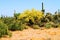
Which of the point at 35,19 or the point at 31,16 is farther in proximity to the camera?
the point at 35,19

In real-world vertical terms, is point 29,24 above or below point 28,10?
below

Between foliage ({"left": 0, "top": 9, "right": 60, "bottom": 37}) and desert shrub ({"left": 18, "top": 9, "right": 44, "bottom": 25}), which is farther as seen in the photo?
desert shrub ({"left": 18, "top": 9, "right": 44, "bottom": 25})

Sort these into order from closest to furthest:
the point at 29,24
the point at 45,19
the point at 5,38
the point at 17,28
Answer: the point at 5,38
the point at 17,28
the point at 29,24
the point at 45,19

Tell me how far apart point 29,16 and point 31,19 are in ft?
1.93

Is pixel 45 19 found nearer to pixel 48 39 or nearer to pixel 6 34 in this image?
pixel 6 34

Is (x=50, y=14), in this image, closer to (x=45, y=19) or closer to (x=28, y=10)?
(x=45, y=19)

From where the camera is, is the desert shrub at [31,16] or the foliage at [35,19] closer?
the foliage at [35,19]

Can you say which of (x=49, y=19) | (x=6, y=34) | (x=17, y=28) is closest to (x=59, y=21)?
(x=49, y=19)

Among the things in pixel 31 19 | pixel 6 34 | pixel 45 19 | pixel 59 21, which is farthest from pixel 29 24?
pixel 6 34

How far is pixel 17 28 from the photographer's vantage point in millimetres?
27219

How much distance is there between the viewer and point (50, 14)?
37750 mm

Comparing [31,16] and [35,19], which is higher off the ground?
A: [31,16]

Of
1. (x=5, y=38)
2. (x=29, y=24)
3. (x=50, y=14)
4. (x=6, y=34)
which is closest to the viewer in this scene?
(x=5, y=38)

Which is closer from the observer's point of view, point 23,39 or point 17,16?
point 23,39
